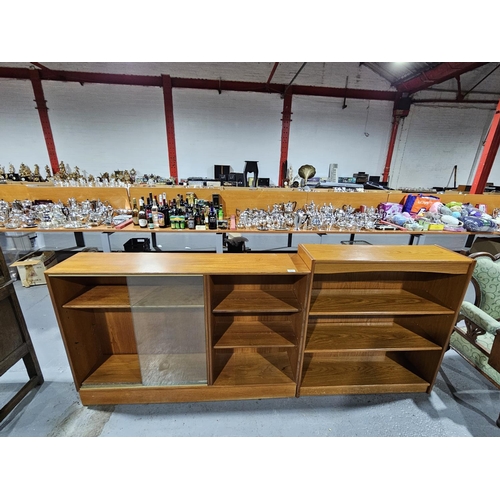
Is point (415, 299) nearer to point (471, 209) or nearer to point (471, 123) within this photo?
point (471, 209)

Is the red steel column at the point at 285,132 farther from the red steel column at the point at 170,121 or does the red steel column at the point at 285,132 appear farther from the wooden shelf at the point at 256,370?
the wooden shelf at the point at 256,370

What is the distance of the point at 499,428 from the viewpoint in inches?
59.7

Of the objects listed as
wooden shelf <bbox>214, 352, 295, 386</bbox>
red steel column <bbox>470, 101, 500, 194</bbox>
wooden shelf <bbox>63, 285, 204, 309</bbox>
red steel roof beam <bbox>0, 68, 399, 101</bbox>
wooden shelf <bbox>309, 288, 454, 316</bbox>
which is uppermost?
red steel roof beam <bbox>0, 68, 399, 101</bbox>

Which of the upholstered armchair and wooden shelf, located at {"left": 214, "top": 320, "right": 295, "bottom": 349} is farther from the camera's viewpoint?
wooden shelf, located at {"left": 214, "top": 320, "right": 295, "bottom": 349}

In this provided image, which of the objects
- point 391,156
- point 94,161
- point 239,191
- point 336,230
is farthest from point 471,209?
point 94,161

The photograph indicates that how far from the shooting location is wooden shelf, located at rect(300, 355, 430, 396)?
1.68 metres

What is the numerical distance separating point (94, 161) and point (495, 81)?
10.4 m

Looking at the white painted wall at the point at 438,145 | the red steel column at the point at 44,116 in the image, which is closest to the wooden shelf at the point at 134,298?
the red steel column at the point at 44,116

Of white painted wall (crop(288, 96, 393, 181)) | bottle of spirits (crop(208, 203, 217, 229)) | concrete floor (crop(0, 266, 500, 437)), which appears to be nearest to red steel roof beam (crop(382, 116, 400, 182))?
white painted wall (crop(288, 96, 393, 181))

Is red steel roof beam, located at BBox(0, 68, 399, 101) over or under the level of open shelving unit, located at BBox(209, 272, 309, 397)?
over

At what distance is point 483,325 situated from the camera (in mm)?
1438

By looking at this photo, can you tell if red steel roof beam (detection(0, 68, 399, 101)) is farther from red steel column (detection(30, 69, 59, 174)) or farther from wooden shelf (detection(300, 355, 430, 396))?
wooden shelf (detection(300, 355, 430, 396))

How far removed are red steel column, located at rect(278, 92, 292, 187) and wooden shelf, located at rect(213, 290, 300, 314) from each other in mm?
5500

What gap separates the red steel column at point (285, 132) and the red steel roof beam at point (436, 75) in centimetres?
278
